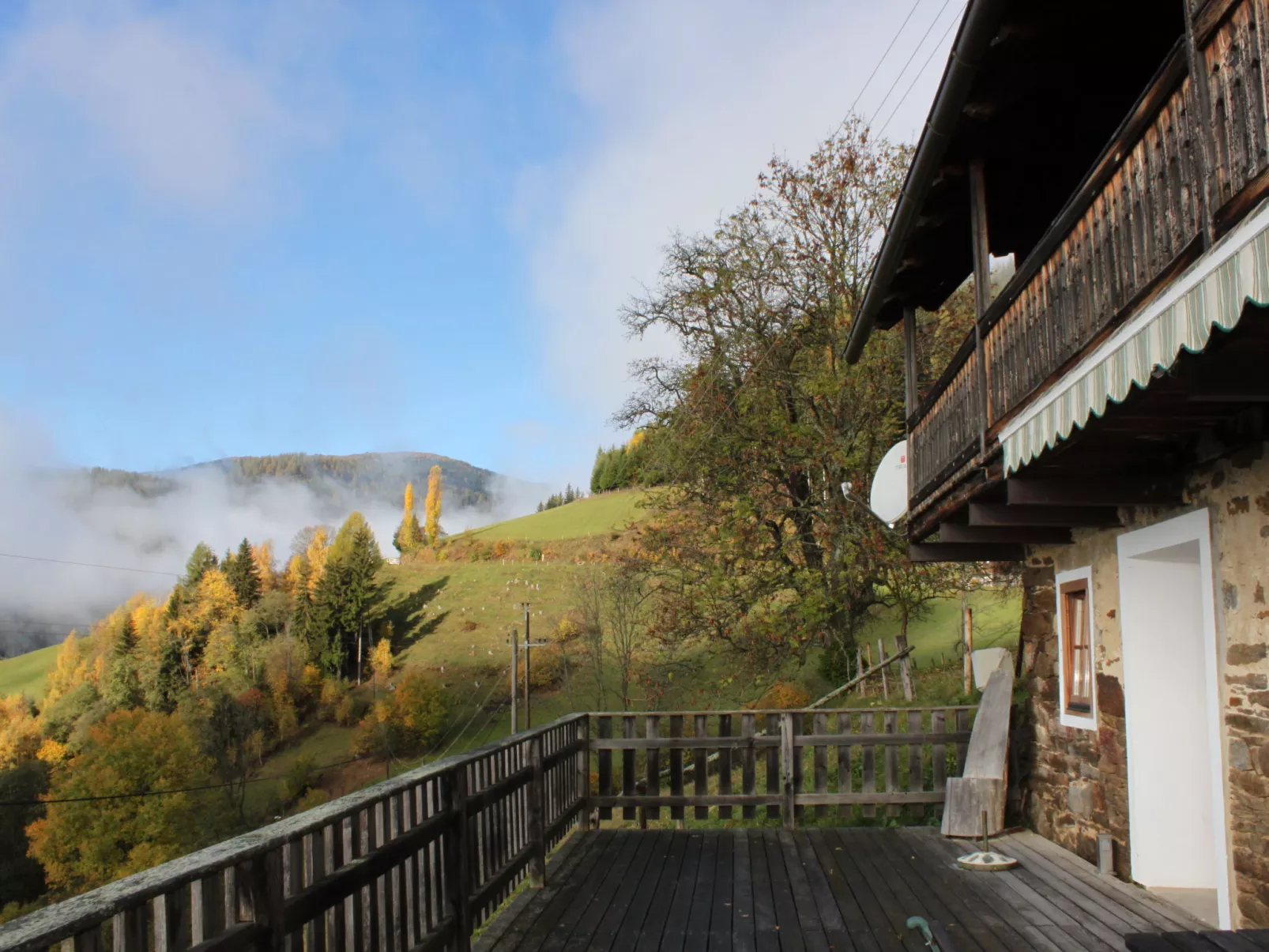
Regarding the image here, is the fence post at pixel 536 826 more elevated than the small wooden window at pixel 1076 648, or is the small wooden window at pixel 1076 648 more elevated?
the small wooden window at pixel 1076 648

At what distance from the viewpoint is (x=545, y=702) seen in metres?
48.5

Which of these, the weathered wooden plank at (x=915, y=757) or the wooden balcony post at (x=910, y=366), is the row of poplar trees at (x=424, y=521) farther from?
the weathered wooden plank at (x=915, y=757)

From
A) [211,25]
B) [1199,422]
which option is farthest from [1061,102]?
[211,25]

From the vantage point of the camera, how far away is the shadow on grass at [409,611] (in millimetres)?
70562

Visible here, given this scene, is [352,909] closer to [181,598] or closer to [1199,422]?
[1199,422]

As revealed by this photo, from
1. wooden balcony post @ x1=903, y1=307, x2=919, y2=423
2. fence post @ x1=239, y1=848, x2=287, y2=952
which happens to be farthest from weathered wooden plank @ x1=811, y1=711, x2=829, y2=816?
fence post @ x1=239, y1=848, x2=287, y2=952

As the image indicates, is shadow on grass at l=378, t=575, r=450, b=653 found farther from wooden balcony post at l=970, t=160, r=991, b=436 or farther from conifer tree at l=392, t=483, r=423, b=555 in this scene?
wooden balcony post at l=970, t=160, r=991, b=436

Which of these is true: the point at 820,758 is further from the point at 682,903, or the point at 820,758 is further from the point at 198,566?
the point at 198,566

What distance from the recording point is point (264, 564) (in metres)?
85.9

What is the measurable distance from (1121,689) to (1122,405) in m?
2.67

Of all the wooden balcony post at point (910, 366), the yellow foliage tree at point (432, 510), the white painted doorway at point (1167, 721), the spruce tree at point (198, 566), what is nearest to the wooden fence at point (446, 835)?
the white painted doorway at point (1167, 721)

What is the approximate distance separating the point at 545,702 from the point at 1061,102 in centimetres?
4544

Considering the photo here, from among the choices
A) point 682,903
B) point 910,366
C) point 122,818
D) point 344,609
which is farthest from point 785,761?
point 344,609

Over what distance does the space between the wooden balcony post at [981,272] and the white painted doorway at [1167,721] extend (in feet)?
3.88
